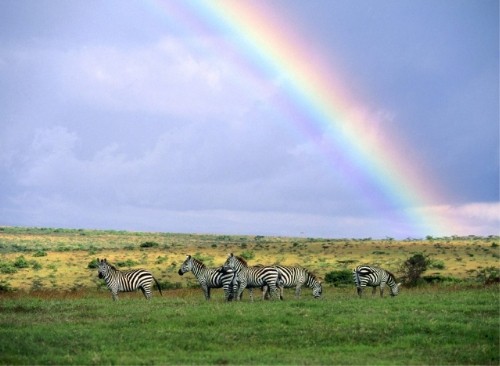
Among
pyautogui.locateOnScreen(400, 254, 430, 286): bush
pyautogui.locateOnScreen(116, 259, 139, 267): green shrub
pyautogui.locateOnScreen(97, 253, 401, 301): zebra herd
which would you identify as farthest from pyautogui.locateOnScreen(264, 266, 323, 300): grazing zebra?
pyautogui.locateOnScreen(116, 259, 139, 267): green shrub

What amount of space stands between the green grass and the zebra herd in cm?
480

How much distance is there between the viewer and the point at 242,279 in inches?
1359

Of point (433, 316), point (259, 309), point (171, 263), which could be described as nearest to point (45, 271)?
point (171, 263)

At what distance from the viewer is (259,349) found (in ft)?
66.6

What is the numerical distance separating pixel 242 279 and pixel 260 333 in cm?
1233

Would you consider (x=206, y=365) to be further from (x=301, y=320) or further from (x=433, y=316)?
(x=433, y=316)

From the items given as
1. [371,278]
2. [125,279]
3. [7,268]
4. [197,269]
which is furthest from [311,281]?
[7,268]

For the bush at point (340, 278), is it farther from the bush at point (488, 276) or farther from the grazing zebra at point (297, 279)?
the grazing zebra at point (297, 279)

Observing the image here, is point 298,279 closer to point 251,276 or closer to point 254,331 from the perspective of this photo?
point 251,276

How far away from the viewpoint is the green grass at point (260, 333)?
1888cm

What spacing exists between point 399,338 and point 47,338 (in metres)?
10.3

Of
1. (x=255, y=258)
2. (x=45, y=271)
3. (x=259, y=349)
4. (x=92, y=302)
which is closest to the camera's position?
(x=259, y=349)

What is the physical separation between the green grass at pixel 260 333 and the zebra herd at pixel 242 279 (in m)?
4.80

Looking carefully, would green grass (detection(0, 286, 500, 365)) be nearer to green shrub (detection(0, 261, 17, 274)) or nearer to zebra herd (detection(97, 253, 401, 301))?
zebra herd (detection(97, 253, 401, 301))
